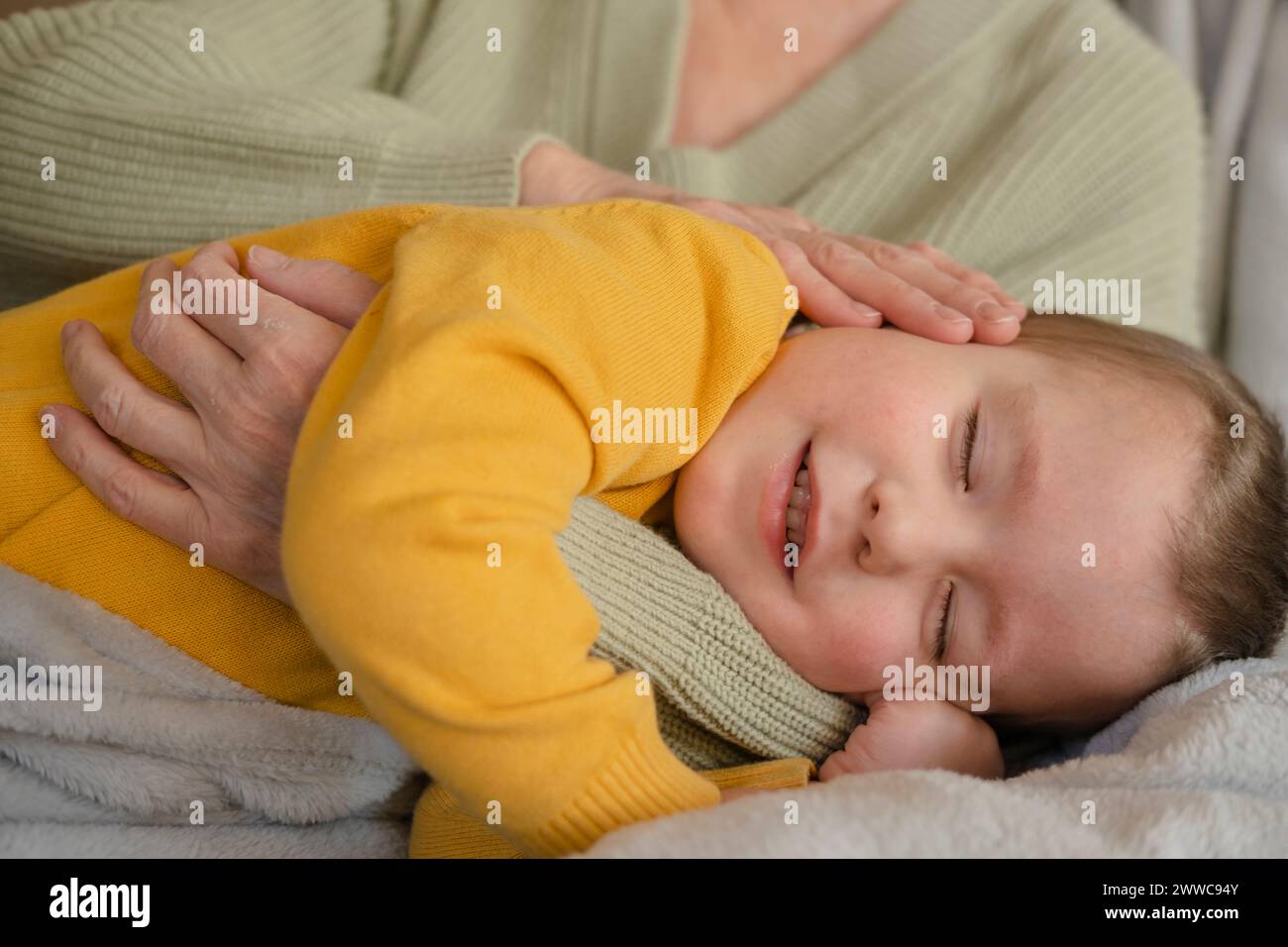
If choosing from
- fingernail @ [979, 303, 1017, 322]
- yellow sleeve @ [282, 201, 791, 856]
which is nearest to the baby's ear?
fingernail @ [979, 303, 1017, 322]

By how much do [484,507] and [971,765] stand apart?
564 mm

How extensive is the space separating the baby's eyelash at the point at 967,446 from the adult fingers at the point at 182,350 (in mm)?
642

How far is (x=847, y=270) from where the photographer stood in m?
1.19

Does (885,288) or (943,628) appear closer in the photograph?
(943,628)

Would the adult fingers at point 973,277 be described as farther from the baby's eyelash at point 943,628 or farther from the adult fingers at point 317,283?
the adult fingers at point 317,283

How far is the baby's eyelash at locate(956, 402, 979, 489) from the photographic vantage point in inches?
40.4

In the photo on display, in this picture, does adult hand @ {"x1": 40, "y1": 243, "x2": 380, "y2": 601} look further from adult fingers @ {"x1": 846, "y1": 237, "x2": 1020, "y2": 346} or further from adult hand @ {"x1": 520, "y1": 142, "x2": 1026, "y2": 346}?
adult fingers @ {"x1": 846, "y1": 237, "x2": 1020, "y2": 346}

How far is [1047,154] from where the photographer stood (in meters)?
1.59

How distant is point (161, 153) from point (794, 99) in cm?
91

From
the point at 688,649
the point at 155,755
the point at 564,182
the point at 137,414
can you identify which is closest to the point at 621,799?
the point at 688,649

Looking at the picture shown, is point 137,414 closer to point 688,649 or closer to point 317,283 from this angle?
point 317,283

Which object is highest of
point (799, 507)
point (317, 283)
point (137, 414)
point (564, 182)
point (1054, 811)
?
point (564, 182)
